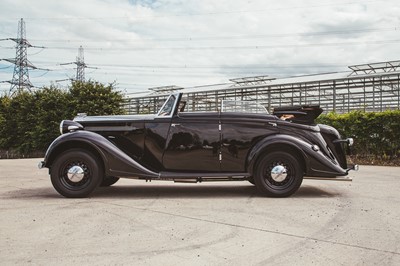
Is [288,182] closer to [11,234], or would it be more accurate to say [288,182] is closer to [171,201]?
[171,201]

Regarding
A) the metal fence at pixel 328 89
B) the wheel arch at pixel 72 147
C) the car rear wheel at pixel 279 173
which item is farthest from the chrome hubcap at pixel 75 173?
the metal fence at pixel 328 89

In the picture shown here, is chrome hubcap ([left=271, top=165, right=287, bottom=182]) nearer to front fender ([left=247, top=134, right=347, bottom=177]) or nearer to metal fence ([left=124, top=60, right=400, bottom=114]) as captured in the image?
front fender ([left=247, top=134, right=347, bottom=177])

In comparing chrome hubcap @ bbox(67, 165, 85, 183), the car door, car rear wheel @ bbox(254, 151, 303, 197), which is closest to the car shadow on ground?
A: car rear wheel @ bbox(254, 151, 303, 197)

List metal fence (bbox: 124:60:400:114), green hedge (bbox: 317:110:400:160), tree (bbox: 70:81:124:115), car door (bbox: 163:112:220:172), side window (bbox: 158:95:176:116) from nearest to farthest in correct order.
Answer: car door (bbox: 163:112:220:172) → side window (bbox: 158:95:176:116) → green hedge (bbox: 317:110:400:160) → tree (bbox: 70:81:124:115) → metal fence (bbox: 124:60:400:114)

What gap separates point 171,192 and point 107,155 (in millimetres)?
1233

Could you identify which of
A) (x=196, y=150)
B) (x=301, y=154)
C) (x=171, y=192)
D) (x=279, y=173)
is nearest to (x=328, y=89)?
(x=301, y=154)

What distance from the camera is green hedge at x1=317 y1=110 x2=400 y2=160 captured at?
11.2 meters

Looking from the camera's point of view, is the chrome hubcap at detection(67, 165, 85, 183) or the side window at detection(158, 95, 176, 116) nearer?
the chrome hubcap at detection(67, 165, 85, 183)

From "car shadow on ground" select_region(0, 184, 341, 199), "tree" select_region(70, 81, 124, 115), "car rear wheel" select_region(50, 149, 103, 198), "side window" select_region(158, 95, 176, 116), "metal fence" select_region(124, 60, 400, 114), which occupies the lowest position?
"car shadow on ground" select_region(0, 184, 341, 199)

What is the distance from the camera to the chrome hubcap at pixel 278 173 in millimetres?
5562

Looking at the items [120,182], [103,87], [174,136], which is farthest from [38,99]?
[174,136]

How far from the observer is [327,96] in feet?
81.1

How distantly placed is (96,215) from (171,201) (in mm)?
1217

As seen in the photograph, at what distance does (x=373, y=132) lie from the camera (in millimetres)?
11562
